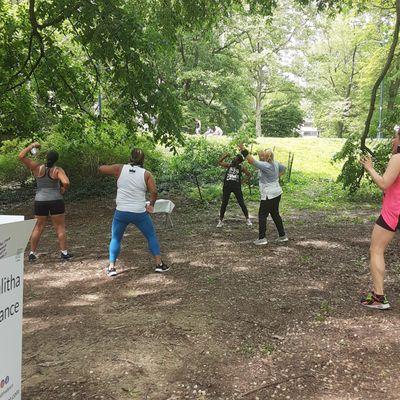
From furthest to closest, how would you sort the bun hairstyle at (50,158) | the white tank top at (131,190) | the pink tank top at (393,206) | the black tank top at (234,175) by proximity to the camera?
1. the black tank top at (234,175)
2. the bun hairstyle at (50,158)
3. the white tank top at (131,190)
4. the pink tank top at (393,206)

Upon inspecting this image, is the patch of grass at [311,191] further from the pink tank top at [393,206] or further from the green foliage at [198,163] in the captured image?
the pink tank top at [393,206]

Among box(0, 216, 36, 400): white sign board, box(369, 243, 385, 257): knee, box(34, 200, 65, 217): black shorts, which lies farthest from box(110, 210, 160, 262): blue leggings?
box(0, 216, 36, 400): white sign board

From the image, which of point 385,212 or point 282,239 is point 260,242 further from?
point 385,212

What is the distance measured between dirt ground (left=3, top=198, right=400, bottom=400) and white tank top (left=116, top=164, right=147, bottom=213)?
3.46ft

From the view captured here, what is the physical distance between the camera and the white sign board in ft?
6.00

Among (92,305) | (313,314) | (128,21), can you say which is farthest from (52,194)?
(313,314)

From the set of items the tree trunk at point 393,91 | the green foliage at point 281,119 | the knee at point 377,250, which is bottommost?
the knee at point 377,250

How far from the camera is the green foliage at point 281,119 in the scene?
140 ft

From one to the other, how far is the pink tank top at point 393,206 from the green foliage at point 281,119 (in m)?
39.5

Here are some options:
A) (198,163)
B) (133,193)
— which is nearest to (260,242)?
(133,193)

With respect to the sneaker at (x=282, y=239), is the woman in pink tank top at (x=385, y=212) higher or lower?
higher

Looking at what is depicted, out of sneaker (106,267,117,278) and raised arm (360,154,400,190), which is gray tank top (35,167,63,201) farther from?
raised arm (360,154,400,190)

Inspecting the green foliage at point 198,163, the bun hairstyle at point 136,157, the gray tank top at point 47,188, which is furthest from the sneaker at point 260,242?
the green foliage at point 198,163

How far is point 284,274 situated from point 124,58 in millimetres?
4438
